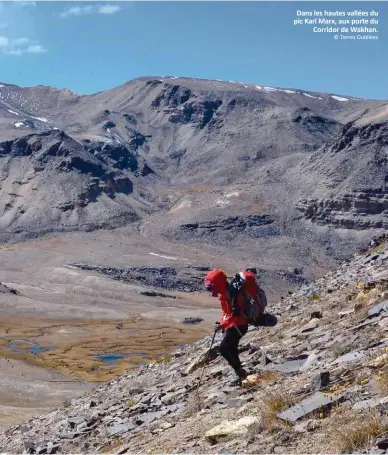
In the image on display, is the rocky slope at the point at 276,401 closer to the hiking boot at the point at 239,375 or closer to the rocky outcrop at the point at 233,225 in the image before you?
the hiking boot at the point at 239,375

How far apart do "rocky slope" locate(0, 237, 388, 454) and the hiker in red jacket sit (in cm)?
48

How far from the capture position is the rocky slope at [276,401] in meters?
7.50

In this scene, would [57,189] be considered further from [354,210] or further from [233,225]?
[354,210]

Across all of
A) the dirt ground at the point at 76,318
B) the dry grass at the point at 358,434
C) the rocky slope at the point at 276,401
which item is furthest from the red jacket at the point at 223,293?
the dirt ground at the point at 76,318

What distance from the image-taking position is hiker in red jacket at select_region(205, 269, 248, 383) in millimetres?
10953

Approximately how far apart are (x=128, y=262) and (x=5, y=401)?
289 feet

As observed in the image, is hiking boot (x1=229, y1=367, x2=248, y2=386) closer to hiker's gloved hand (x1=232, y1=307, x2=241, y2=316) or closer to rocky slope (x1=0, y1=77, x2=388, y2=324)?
hiker's gloved hand (x1=232, y1=307, x2=241, y2=316)

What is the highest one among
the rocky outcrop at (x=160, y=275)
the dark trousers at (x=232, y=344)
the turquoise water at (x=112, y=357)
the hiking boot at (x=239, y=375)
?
the dark trousers at (x=232, y=344)

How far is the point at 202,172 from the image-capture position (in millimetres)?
199500

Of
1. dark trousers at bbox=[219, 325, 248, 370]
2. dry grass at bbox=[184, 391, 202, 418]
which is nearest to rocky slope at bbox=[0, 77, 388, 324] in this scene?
dry grass at bbox=[184, 391, 202, 418]

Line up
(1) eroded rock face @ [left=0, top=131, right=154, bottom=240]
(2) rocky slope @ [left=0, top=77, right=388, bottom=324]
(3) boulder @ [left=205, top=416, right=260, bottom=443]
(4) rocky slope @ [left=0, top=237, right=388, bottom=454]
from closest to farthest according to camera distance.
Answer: (4) rocky slope @ [left=0, top=237, right=388, bottom=454] < (3) boulder @ [left=205, top=416, right=260, bottom=443] < (2) rocky slope @ [left=0, top=77, right=388, bottom=324] < (1) eroded rock face @ [left=0, top=131, right=154, bottom=240]

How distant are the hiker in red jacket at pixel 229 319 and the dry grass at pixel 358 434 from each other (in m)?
4.20

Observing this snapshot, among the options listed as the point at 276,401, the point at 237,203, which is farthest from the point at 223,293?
the point at 237,203

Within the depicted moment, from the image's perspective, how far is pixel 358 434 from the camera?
662 cm
